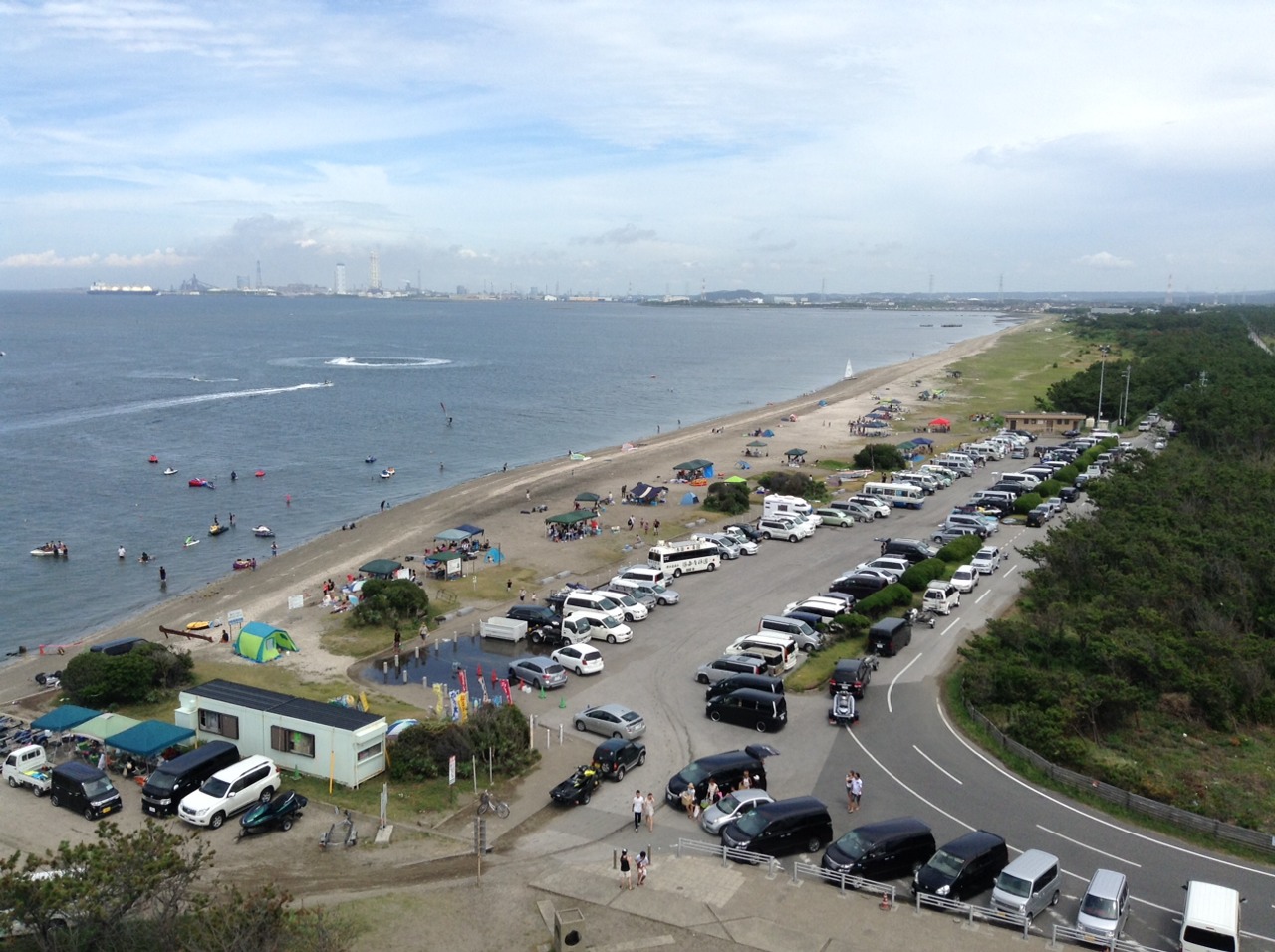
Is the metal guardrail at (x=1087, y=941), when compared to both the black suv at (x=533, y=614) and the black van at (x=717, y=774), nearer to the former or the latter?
the black van at (x=717, y=774)

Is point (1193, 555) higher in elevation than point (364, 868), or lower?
higher

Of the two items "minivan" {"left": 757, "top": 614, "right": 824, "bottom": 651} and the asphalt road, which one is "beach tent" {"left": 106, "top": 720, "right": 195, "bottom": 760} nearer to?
the asphalt road

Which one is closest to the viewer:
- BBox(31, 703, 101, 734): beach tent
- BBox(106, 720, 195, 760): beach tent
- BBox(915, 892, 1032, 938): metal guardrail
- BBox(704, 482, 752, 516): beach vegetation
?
BBox(915, 892, 1032, 938): metal guardrail

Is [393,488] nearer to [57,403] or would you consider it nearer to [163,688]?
[163,688]

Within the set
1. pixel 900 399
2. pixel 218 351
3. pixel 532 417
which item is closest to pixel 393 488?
pixel 532 417

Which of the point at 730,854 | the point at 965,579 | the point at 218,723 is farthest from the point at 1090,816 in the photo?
the point at 218,723

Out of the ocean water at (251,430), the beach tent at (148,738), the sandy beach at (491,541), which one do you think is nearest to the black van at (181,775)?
the beach tent at (148,738)

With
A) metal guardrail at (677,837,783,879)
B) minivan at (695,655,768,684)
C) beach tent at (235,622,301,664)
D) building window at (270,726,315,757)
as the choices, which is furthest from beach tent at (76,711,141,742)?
minivan at (695,655,768,684)
